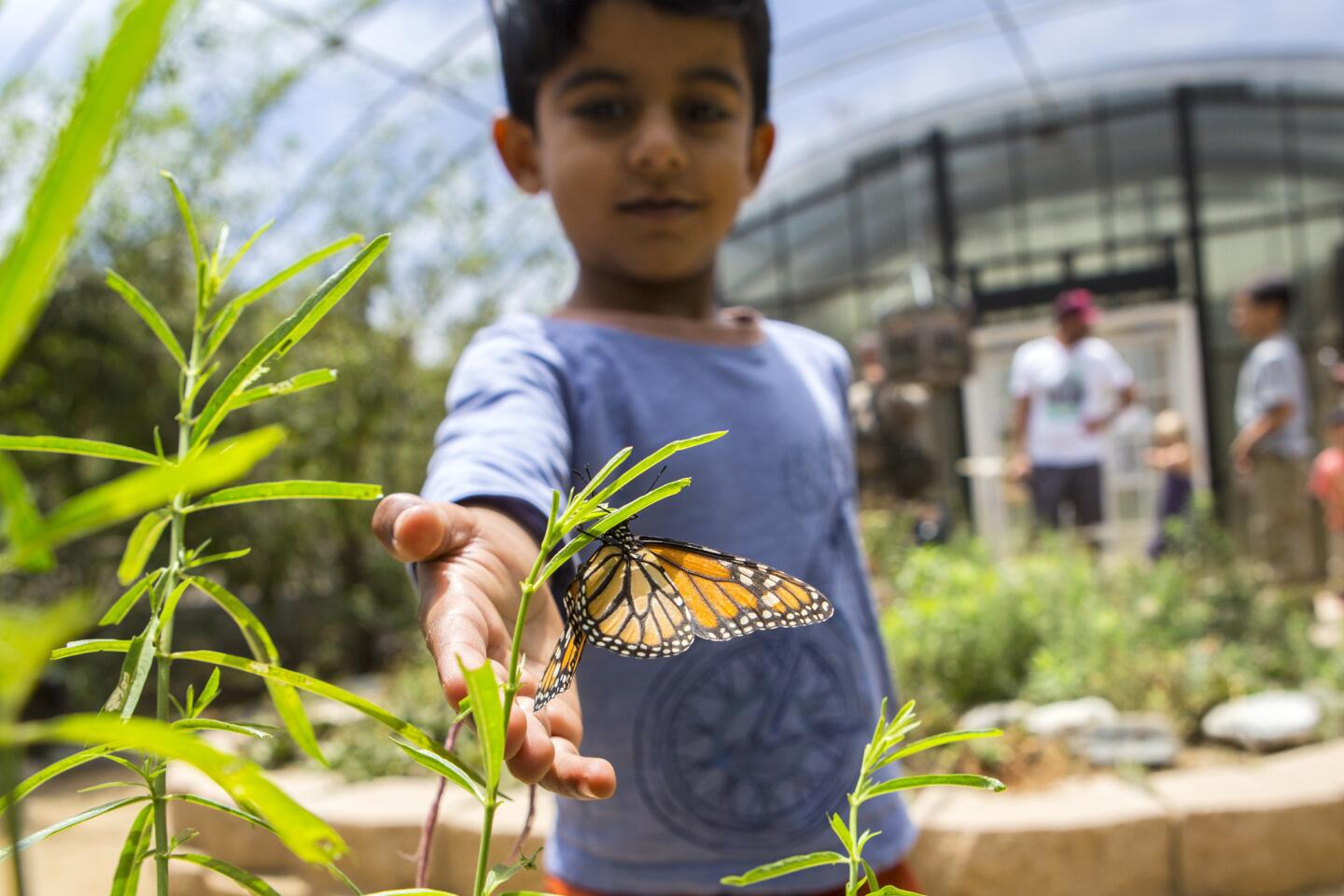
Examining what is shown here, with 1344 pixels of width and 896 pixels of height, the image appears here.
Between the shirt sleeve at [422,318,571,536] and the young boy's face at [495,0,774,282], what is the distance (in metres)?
0.16

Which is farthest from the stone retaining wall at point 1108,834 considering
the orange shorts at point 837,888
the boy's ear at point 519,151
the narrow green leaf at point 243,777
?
the narrow green leaf at point 243,777

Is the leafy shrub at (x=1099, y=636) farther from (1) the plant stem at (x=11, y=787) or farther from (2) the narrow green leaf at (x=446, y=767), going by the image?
(1) the plant stem at (x=11, y=787)

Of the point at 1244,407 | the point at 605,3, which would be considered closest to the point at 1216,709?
the point at 1244,407

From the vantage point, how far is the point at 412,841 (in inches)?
119

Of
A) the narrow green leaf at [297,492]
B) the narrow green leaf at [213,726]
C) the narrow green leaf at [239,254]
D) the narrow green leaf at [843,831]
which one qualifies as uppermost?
the narrow green leaf at [239,254]

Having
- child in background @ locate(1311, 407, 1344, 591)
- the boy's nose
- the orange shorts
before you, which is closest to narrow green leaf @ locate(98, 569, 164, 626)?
the orange shorts

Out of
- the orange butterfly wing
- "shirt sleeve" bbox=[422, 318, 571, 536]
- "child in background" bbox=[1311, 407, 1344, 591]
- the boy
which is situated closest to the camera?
the orange butterfly wing

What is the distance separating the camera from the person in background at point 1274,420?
17.3 feet

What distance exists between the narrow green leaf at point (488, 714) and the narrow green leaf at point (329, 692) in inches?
1.1

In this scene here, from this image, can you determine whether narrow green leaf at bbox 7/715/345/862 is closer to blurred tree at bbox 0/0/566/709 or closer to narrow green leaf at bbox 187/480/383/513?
narrow green leaf at bbox 187/480/383/513

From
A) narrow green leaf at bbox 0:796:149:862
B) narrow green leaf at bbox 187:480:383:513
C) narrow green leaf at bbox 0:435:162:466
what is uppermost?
narrow green leaf at bbox 0:435:162:466

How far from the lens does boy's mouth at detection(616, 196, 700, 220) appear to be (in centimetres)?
124

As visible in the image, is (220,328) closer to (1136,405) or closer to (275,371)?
(275,371)

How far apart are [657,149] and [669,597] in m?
0.78
